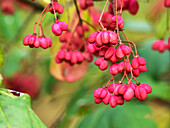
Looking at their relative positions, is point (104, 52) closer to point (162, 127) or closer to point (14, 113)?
point (14, 113)

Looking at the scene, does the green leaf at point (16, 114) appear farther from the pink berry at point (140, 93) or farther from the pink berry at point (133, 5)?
the pink berry at point (133, 5)

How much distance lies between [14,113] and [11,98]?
0.29 feet

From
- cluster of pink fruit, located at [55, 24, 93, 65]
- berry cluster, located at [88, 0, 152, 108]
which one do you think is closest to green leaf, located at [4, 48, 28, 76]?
cluster of pink fruit, located at [55, 24, 93, 65]

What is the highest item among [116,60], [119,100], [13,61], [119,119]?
[116,60]

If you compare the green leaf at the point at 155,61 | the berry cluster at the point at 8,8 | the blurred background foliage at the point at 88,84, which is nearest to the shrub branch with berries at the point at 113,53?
the blurred background foliage at the point at 88,84

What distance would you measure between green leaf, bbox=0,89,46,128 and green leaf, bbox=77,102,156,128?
3.42 ft

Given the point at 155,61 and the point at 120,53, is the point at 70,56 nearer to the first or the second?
the point at 120,53

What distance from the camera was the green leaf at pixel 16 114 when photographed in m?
0.99

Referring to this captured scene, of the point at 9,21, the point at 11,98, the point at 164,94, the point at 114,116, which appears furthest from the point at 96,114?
the point at 9,21

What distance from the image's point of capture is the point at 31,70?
2.79m

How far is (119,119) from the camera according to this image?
209 centimetres

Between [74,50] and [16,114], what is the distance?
0.56m

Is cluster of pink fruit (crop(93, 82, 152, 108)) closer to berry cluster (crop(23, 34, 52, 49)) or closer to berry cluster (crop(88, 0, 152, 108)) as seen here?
berry cluster (crop(88, 0, 152, 108))

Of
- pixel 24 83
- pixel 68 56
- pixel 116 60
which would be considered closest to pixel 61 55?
pixel 68 56
